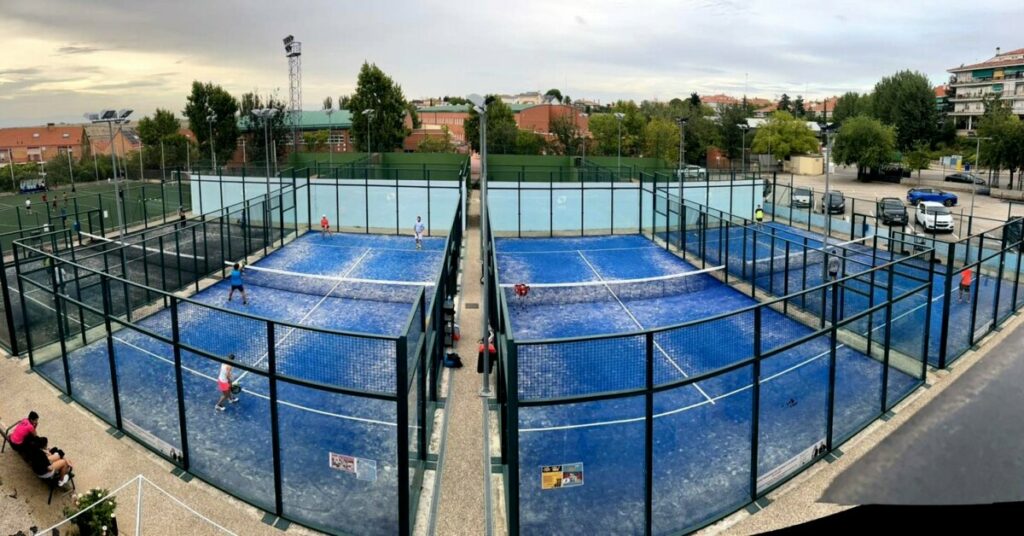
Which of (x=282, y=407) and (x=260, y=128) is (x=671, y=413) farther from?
(x=260, y=128)

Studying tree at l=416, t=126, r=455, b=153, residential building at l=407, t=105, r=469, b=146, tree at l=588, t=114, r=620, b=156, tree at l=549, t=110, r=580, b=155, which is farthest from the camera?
residential building at l=407, t=105, r=469, b=146

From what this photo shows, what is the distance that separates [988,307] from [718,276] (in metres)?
8.75

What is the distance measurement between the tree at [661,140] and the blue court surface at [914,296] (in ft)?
175

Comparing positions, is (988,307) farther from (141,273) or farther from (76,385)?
(141,273)

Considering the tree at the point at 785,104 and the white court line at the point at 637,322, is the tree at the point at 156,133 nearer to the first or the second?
the white court line at the point at 637,322

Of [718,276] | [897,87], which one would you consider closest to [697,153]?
[897,87]

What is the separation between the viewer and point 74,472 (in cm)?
1120

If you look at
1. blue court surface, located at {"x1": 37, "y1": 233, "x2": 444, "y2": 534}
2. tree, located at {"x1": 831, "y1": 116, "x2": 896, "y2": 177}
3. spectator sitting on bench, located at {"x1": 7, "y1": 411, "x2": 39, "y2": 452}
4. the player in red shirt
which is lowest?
blue court surface, located at {"x1": 37, "y1": 233, "x2": 444, "y2": 534}

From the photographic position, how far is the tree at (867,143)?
69.1 meters

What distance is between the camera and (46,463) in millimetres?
10578

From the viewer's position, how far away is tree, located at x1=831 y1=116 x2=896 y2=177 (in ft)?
227

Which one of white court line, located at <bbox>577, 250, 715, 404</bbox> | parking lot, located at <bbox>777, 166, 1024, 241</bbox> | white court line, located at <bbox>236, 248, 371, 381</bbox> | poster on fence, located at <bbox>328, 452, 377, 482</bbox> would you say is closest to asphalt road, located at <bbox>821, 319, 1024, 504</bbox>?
white court line, located at <bbox>577, 250, 715, 404</bbox>

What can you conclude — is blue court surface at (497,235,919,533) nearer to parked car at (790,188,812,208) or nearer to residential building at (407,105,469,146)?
parked car at (790,188,812,208)

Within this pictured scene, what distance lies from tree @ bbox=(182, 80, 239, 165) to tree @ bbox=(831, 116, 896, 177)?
6703cm
